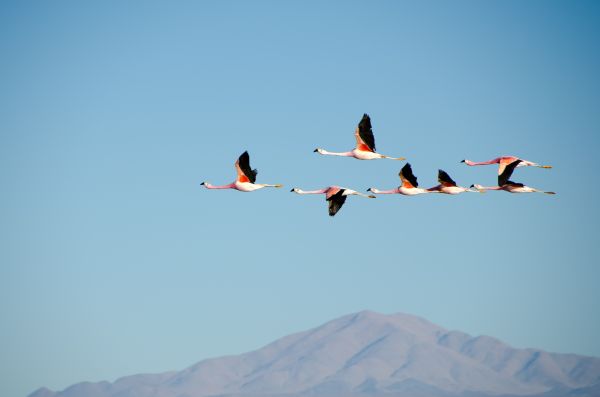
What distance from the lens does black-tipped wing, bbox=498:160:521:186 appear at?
70125 millimetres

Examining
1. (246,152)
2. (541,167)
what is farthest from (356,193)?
(541,167)

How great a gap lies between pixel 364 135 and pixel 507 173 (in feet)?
34.3

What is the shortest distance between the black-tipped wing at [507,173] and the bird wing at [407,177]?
22.8 ft

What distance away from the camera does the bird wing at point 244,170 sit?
73188 mm

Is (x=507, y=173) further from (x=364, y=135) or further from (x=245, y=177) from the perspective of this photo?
(x=245, y=177)

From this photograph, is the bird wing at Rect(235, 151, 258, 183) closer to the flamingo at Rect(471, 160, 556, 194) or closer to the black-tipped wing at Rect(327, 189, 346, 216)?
the black-tipped wing at Rect(327, 189, 346, 216)

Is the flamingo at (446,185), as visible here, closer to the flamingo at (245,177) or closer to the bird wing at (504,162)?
the bird wing at (504,162)

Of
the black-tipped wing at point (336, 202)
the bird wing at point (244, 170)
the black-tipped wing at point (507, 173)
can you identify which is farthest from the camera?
the black-tipped wing at point (336, 202)

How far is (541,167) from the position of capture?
68.6 meters

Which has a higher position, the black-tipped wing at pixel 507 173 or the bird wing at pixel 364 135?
the bird wing at pixel 364 135

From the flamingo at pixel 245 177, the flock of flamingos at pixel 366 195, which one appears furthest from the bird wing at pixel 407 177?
the flamingo at pixel 245 177

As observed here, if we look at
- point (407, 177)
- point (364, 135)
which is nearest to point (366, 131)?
point (364, 135)

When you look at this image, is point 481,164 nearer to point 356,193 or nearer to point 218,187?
point 356,193

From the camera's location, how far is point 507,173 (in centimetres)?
7038
